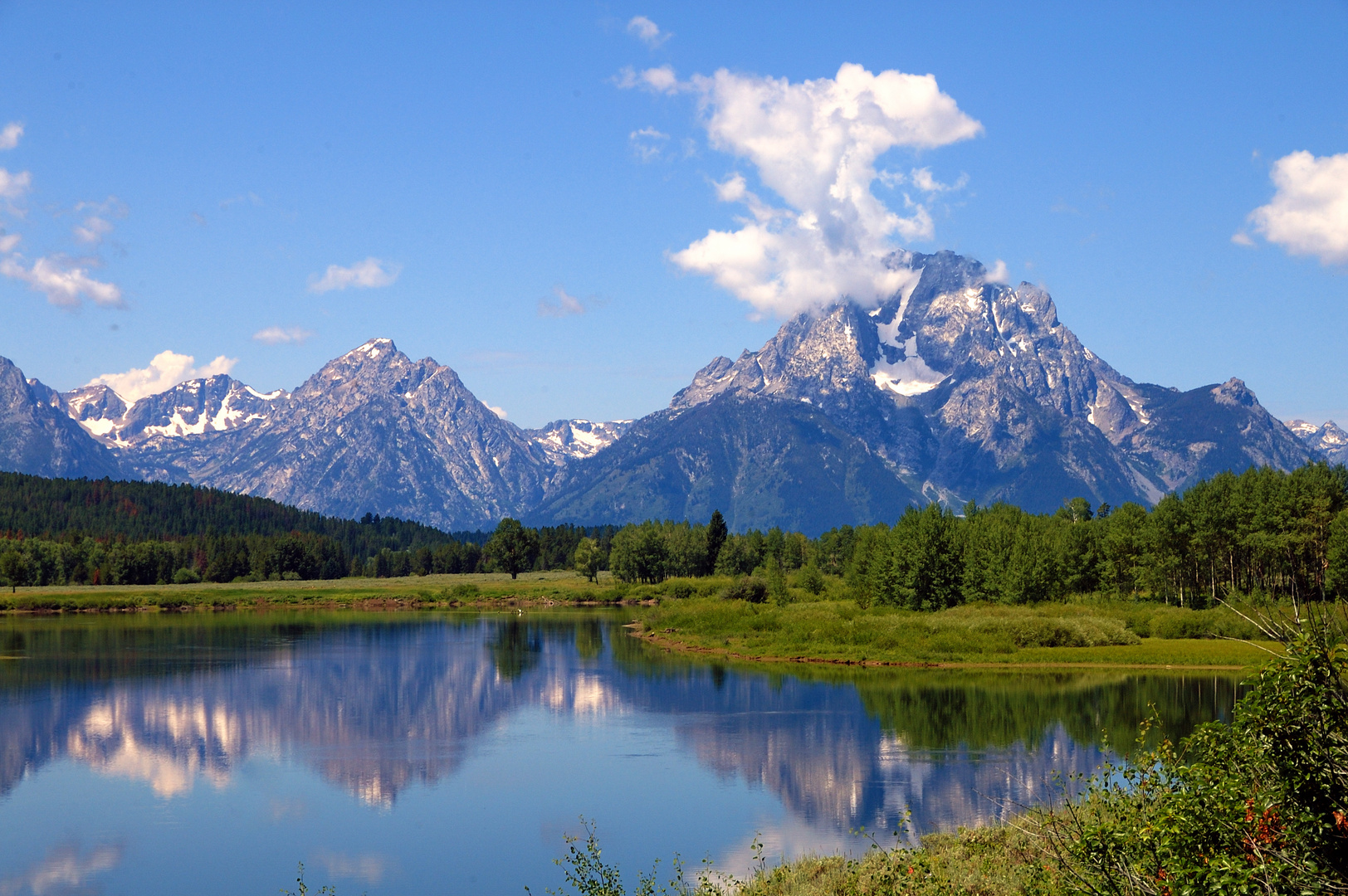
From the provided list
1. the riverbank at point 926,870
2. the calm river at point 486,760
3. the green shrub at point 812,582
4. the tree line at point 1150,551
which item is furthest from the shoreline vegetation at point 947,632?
the riverbank at point 926,870

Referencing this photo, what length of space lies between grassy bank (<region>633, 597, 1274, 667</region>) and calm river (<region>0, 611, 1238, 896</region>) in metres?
6.26

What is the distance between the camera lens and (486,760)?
5275cm

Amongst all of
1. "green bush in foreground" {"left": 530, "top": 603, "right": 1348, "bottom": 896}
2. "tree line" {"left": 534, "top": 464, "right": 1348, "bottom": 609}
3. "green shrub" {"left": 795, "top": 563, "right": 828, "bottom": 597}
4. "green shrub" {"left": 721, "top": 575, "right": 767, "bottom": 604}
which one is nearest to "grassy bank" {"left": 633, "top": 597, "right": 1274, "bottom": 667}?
"tree line" {"left": 534, "top": 464, "right": 1348, "bottom": 609}

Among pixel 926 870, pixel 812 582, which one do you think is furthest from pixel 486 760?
pixel 812 582

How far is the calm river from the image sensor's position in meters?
36.1

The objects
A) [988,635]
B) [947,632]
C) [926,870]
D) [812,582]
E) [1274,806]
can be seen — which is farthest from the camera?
[812,582]

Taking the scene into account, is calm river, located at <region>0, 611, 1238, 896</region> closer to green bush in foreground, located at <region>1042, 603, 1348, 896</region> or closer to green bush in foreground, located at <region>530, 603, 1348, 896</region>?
green bush in foreground, located at <region>530, 603, 1348, 896</region>

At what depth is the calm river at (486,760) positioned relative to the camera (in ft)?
119

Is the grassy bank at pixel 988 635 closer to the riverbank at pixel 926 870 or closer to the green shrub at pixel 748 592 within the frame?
the green shrub at pixel 748 592

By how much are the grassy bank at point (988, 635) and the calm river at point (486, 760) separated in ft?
20.5

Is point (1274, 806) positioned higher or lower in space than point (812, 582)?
higher

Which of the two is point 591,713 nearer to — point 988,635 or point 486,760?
point 486,760

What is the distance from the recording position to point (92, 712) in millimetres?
65312

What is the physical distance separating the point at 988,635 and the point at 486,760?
48.8 m
